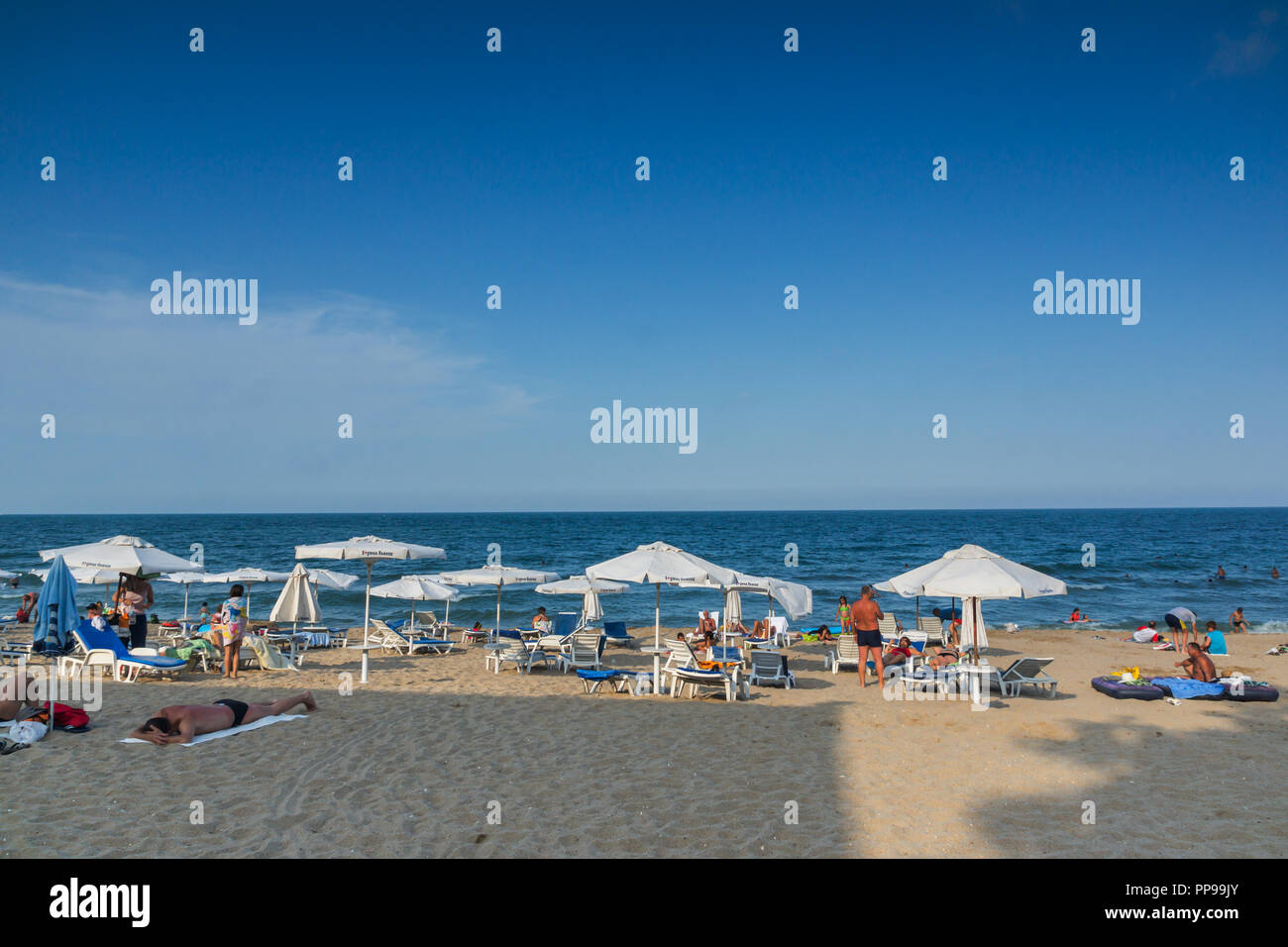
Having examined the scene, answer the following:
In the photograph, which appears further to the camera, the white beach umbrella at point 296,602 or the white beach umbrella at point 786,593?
the white beach umbrella at point 296,602

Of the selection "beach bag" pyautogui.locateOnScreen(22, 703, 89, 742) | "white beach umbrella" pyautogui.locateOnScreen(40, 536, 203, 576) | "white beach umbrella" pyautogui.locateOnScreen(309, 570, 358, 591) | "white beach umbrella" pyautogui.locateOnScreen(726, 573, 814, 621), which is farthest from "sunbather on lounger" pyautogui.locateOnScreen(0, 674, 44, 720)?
"white beach umbrella" pyautogui.locateOnScreen(726, 573, 814, 621)

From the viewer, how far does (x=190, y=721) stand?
8203mm

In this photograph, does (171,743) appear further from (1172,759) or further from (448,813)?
(1172,759)

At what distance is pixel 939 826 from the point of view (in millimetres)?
6199

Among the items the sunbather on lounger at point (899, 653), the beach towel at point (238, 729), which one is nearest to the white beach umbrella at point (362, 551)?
the beach towel at point (238, 729)

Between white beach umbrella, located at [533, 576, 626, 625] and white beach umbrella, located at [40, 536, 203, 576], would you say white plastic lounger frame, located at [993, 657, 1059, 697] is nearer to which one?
white beach umbrella, located at [533, 576, 626, 625]

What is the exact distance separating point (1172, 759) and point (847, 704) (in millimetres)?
4050

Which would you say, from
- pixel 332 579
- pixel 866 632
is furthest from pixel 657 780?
pixel 332 579

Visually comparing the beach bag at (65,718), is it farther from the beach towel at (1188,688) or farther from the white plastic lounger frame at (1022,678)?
the beach towel at (1188,688)

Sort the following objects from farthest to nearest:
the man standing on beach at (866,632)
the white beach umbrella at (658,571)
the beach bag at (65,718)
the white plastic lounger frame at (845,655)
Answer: the white plastic lounger frame at (845,655) → the man standing on beach at (866,632) → the white beach umbrella at (658,571) → the beach bag at (65,718)

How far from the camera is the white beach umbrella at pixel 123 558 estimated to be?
506 inches

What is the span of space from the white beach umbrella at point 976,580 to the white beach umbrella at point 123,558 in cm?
1237

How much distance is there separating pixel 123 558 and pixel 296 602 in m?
3.79
